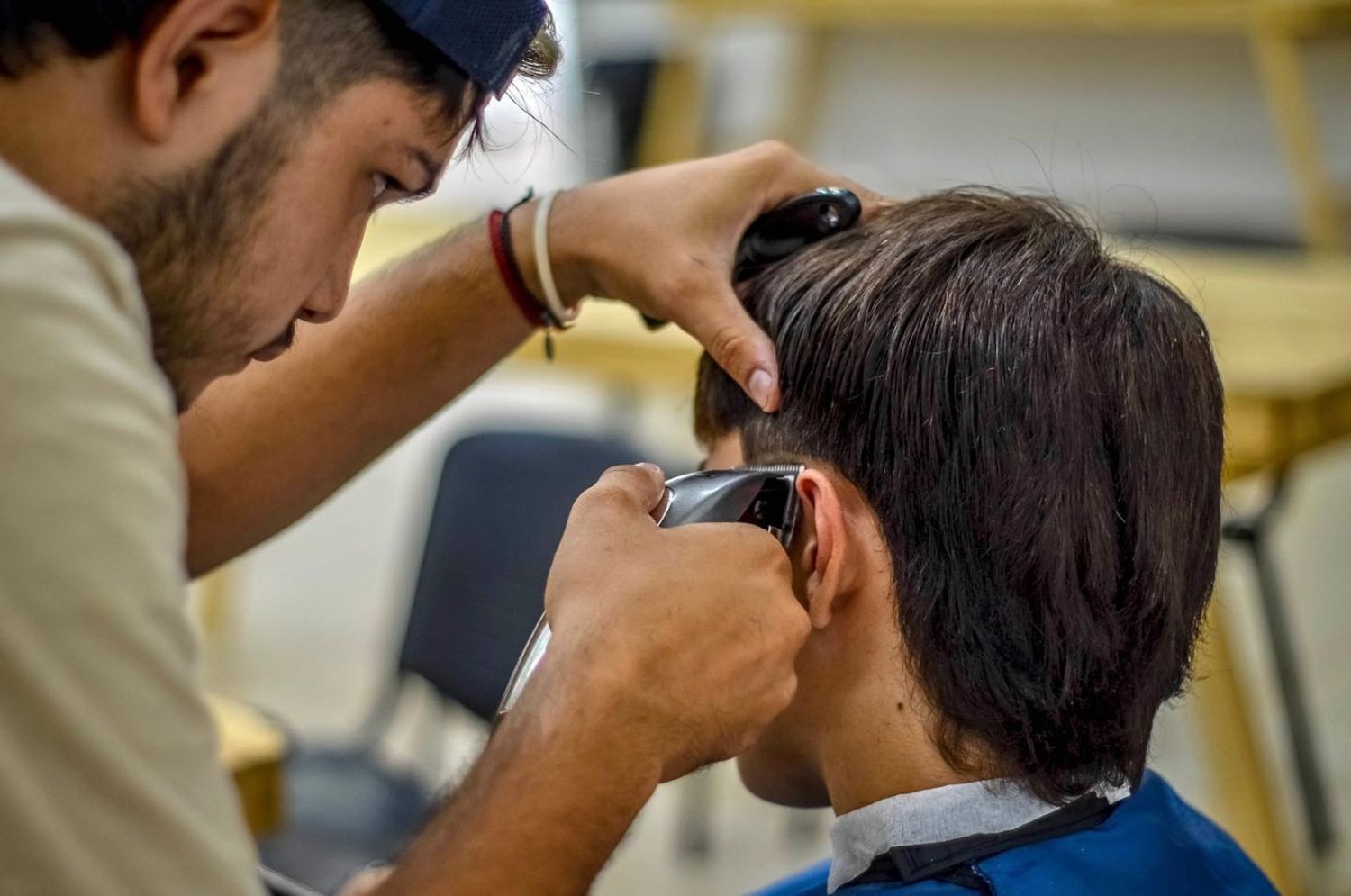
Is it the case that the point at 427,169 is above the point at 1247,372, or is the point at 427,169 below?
above

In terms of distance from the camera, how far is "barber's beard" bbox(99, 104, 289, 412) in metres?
0.78

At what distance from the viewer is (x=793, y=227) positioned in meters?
1.10

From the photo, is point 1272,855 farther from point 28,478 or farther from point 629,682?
point 28,478

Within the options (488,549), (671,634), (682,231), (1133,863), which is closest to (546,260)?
(682,231)

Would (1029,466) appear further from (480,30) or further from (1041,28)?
(1041,28)

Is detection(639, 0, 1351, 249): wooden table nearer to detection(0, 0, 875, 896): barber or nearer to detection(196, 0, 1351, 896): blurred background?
detection(196, 0, 1351, 896): blurred background

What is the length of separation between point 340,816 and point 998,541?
1.19 metres

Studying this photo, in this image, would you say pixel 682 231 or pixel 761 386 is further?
pixel 682 231

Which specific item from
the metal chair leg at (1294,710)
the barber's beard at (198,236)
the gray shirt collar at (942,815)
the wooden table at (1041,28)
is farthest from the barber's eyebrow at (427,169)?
the wooden table at (1041,28)

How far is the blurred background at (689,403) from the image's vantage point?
189 cm

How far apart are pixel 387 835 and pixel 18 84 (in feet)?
4.19

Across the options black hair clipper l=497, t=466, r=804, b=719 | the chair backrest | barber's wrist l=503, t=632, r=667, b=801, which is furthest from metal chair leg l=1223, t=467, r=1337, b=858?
barber's wrist l=503, t=632, r=667, b=801

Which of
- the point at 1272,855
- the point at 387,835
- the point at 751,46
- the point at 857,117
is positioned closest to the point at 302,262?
the point at 387,835

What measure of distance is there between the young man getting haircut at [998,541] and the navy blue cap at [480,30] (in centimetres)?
26
